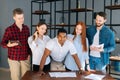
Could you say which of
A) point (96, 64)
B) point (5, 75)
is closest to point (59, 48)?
point (96, 64)

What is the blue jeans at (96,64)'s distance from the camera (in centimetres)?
276

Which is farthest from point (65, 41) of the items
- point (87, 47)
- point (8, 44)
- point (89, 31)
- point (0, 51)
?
point (0, 51)

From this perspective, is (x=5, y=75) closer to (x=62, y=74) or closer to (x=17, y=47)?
(x=17, y=47)

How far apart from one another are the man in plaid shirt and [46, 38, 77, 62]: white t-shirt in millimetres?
410

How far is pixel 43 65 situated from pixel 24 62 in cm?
37

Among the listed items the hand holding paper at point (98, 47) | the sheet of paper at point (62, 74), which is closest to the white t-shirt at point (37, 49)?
the sheet of paper at point (62, 74)

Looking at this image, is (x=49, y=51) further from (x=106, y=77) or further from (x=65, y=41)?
(x=106, y=77)

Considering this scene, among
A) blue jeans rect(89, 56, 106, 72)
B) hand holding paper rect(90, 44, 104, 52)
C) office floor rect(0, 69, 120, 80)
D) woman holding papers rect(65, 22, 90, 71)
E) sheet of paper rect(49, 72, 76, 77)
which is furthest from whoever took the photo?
office floor rect(0, 69, 120, 80)

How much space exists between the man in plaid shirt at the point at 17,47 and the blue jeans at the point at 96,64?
894 mm

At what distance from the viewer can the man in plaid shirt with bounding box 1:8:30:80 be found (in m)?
2.55

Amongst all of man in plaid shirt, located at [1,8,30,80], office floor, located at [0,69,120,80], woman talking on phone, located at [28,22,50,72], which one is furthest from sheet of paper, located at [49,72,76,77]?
office floor, located at [0,69,120,80]

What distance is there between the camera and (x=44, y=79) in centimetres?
207

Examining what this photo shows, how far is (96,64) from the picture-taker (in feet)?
9.12

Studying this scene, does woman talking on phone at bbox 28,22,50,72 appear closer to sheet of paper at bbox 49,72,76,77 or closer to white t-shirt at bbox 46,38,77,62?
white t-shirt at bbox 46,38,77,62
